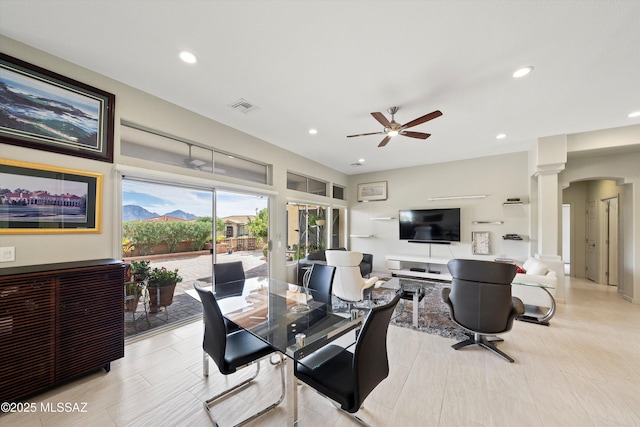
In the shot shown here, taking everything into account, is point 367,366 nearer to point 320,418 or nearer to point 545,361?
point 320,418

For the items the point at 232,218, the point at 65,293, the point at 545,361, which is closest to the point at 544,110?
the point at 545,361

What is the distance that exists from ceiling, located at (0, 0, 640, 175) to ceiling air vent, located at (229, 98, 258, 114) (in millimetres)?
79

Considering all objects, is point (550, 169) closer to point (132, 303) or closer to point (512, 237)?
point (512, 237)

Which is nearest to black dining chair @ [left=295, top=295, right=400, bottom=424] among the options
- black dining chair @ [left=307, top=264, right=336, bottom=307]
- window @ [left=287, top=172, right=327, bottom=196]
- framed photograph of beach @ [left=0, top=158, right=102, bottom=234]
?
black dining chair @ [left=307, top=264, right=336, bottom=307]

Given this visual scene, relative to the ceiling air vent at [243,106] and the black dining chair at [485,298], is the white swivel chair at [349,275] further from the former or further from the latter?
the ceiling air vent at [243,106]

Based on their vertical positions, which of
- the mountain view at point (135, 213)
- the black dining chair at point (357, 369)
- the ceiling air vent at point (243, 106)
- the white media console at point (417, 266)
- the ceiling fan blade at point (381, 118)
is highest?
the ceiling air vent at point (243, 106)

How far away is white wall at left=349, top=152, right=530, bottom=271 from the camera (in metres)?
5.29

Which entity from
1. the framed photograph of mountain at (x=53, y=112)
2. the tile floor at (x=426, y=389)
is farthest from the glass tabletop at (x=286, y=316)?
the framed photograph of mountain at (x=53, y=112)

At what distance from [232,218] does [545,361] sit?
4.41 metres

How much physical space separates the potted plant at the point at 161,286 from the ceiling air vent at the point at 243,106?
2.39 meters

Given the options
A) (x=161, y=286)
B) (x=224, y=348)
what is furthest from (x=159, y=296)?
(x=224, y=348)

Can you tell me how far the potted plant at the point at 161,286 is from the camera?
3.13 m

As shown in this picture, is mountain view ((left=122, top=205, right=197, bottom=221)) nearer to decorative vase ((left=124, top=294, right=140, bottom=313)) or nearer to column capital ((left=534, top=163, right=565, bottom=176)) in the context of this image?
decorative vase ((left=124, top=294, right=140, bottom=313))

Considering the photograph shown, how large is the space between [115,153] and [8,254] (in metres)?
1.25
